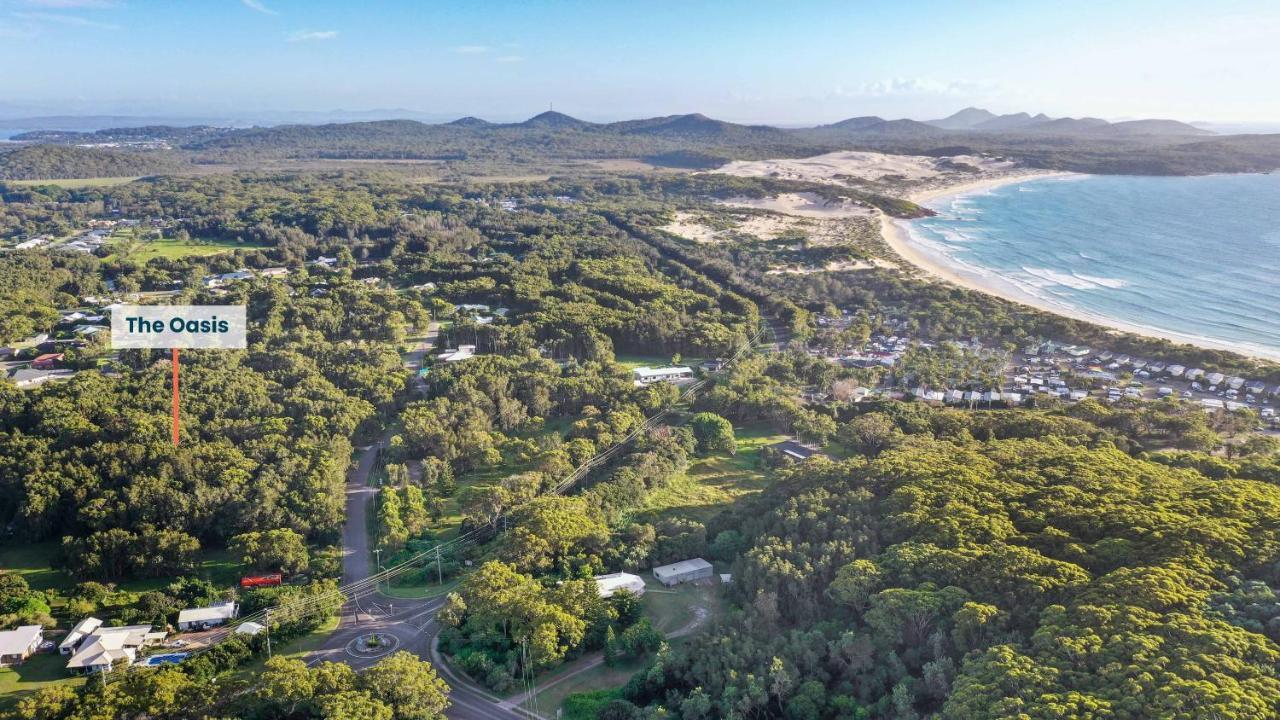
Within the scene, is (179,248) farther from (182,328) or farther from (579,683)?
(579,683)

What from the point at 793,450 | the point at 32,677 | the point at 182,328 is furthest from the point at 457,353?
the point at 32,677

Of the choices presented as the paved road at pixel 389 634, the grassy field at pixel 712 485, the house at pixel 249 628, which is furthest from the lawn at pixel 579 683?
the house at pixel 249 628

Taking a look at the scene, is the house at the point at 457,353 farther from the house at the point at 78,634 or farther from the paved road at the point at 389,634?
the house at the point at 78,634

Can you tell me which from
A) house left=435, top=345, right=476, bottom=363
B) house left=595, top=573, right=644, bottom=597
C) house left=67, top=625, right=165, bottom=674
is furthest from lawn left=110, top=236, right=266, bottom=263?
house left=595, top=573, right=644, bottom=597

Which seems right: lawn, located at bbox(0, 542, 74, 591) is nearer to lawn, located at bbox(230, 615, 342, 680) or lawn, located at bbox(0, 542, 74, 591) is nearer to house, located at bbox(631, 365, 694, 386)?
lawn, located at bbox(230, 615, 342, 680)

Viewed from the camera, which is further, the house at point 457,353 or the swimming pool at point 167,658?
the house at point 457,353

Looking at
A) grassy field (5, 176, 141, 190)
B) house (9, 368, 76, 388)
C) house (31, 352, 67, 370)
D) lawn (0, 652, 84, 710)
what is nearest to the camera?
lawn (0, 652, 84, 710)
